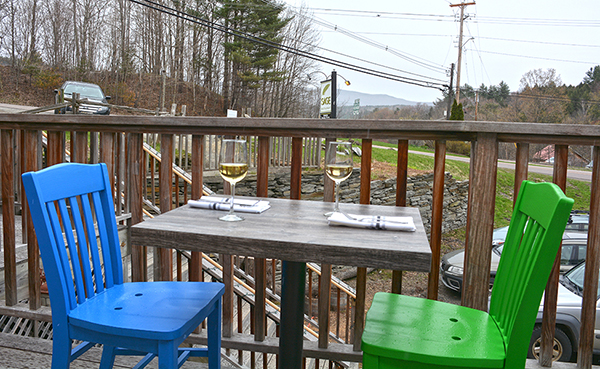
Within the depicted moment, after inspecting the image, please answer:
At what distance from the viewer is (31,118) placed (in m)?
1.94

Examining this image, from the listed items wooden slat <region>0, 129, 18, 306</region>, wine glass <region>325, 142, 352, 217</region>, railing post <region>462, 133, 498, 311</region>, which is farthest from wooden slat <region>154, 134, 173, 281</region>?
railing post <region>462, 133, 498, 311</region>

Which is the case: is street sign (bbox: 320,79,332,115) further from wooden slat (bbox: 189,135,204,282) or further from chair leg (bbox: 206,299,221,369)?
chair leg (bbox: 206,299,221,369)

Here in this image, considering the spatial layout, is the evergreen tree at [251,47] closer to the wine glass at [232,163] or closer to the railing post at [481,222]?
the railing post at [481,222]

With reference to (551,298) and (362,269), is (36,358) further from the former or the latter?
(551,298)

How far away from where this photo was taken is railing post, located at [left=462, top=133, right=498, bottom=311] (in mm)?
1580

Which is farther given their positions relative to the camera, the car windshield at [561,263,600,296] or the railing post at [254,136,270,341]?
the car windshield at [561,263,600,296]

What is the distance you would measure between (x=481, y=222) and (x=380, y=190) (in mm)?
9605

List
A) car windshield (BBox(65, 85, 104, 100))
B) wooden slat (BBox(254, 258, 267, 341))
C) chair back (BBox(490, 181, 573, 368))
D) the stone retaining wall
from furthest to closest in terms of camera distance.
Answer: car windshield (BBox(65, 85, 104, 100))
the stone retaining wall
wooden slat (BBox(254, 258, 267, 341))
chair back (BBox(490, 181, 573, 368))

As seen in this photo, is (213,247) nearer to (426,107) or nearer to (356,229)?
(356,229)

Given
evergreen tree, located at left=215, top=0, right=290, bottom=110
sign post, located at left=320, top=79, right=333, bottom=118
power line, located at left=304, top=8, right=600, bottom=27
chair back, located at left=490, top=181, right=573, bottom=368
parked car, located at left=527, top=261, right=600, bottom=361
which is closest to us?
chair back, located at left=490, top=181, right=573, bottom=368

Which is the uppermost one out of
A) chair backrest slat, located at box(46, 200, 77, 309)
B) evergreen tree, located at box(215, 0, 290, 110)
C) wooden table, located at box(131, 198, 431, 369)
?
evergreen tree, located at box(215, 0, 290, 110)

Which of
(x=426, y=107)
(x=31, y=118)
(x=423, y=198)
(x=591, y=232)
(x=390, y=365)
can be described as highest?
(x=426, y=107)

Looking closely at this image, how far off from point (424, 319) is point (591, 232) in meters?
0.80

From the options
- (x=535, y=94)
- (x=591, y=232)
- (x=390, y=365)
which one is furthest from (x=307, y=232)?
(x=535, y=94)
